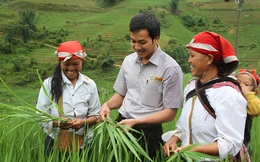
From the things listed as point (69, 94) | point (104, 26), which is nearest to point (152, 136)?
point (69, 94)

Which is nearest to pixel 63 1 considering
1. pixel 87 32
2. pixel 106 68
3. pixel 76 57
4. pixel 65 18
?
pixel 65 18

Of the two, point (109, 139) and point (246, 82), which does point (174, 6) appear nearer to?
point (246, 82)

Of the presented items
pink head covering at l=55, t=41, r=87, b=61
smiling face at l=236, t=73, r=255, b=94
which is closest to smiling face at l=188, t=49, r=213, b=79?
smiling face at l=236, t=73, r=255, b=94

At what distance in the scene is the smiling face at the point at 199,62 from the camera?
154 cm

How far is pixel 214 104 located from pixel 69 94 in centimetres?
81

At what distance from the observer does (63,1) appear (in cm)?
3988

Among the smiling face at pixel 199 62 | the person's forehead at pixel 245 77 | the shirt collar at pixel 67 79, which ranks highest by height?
the smiling face at pixel 199 62

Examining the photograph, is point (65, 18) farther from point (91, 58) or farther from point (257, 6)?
point (257, 6)

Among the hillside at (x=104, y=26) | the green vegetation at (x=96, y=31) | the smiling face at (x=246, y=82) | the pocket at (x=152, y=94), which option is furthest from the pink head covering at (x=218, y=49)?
the hillside at (x=104, y=26)

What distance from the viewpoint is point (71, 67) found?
194cm

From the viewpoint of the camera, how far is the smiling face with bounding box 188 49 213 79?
154 centimetres

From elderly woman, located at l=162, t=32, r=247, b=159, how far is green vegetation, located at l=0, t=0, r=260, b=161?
17266 mm

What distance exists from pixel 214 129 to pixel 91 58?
1060 inches

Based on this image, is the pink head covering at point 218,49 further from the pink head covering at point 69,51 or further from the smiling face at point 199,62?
the pink head covering at point 69,51
